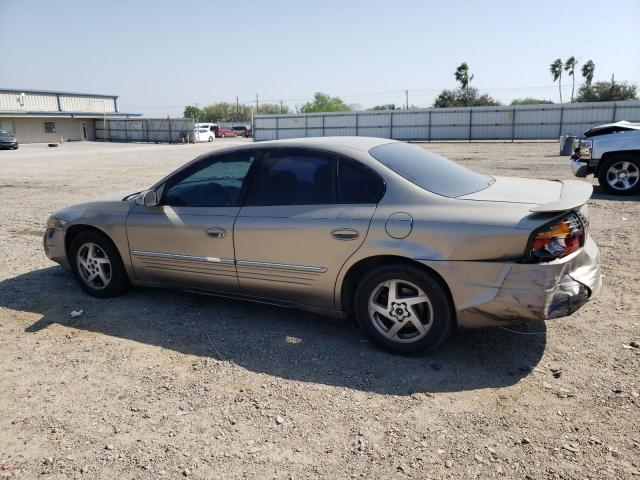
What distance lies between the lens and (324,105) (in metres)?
108

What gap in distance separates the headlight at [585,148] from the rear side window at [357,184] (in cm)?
828

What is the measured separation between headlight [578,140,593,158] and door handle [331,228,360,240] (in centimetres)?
853

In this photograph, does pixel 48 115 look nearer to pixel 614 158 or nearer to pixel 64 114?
pixel 64 114

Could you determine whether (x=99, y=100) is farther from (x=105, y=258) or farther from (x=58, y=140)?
(x=105, y=258)

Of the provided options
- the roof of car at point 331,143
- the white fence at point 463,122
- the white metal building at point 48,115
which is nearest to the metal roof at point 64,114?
the white metal building at point 48,115

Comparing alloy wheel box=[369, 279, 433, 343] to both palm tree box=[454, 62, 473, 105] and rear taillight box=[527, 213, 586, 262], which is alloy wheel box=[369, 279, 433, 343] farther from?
palm tree box=[454, 62, 473, 105]

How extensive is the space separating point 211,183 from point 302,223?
1.10 metres

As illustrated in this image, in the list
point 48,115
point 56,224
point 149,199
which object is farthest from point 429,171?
point 48,115

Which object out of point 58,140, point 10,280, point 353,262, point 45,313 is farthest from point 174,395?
point 58,140

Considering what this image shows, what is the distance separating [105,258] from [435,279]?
Answer: 3.20 meters

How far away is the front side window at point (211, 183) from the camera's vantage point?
434 centimetres

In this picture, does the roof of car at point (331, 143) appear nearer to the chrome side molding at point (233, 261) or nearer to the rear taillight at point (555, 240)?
the chrome side molding at point (233, 261)

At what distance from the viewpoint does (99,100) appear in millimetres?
62688

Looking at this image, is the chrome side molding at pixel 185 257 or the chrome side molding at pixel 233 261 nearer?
the chrome side molding at pixel 233 261
